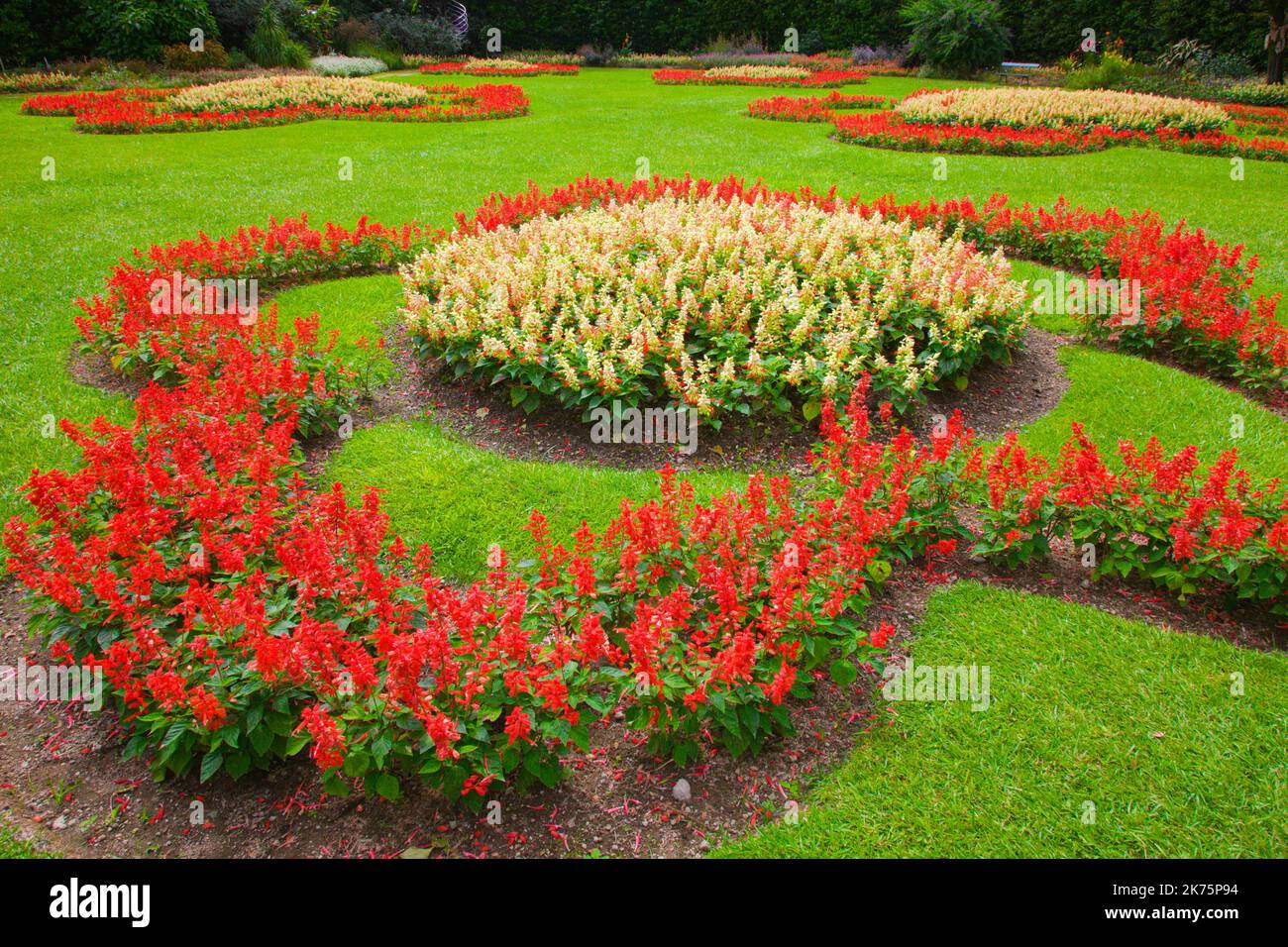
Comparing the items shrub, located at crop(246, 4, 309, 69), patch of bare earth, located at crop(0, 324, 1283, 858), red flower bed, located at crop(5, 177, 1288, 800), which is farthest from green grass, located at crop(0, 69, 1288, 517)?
shrub, located at crop(246, 4, 309, 69)

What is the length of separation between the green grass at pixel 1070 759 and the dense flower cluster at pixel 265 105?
1967 cm

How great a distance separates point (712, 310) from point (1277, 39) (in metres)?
A: 24.7

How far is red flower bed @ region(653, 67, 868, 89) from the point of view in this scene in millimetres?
25438

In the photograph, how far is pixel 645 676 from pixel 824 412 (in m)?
3.18

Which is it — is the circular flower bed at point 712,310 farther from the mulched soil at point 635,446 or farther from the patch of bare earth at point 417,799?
the patch of bare earth at point 417,799

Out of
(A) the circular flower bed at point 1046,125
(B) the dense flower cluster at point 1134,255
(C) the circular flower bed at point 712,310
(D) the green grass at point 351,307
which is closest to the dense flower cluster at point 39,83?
(D) the green grass at point 351,307

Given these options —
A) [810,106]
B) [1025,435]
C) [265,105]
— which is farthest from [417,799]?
[265,105]

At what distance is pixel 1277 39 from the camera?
22016 millimetres

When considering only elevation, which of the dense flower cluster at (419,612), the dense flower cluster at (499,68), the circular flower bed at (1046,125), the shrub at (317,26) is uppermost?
the shrub at (317,26)

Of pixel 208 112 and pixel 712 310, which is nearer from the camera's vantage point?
pixel 712 310

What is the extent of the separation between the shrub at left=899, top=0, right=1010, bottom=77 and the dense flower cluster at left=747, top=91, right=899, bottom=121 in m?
7.39

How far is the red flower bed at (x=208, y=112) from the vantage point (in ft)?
58.5

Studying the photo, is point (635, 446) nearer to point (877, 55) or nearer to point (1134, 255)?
point (1134, 255)

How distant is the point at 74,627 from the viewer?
3.90 meters
